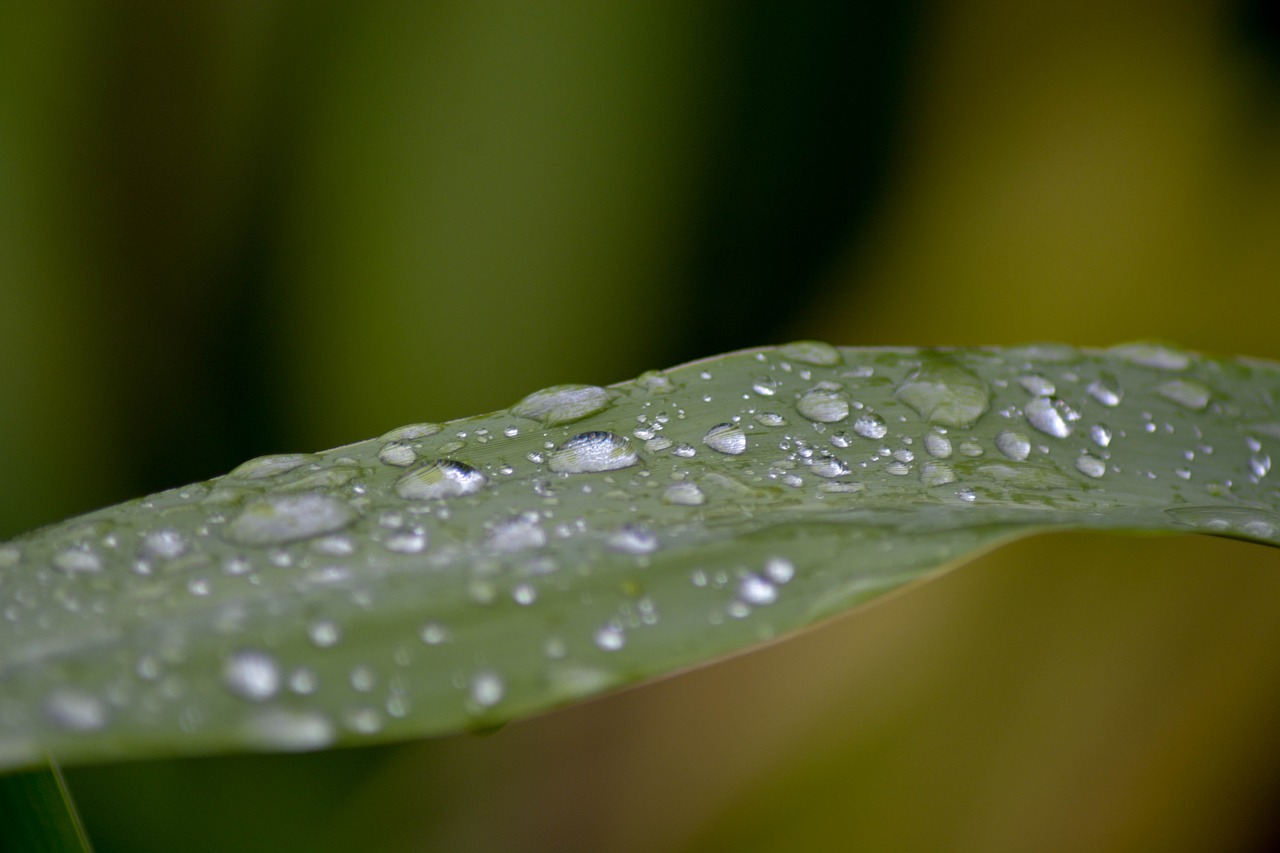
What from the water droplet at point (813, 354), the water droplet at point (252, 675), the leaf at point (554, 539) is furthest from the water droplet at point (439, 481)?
the water droplet at point (813, 354)

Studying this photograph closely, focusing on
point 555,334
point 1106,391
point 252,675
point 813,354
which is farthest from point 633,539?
point 555,334

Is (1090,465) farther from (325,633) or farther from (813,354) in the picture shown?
(325,633)

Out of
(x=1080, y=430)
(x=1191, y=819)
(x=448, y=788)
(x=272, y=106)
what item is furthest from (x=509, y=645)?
(x=1191, y=819)

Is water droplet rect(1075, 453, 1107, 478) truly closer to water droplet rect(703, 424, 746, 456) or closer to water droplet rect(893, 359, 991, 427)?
water droplet rect(893, 359, 991, 427)

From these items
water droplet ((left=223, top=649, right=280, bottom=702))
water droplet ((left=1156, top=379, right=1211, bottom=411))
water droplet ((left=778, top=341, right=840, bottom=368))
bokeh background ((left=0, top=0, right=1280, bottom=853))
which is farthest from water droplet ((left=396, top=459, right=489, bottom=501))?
bokeh background ((left=0, top=0, right=1280, bottom=853))

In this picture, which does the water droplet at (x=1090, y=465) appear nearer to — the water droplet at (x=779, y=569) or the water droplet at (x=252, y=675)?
the water droplet at (x=779, y=569)
